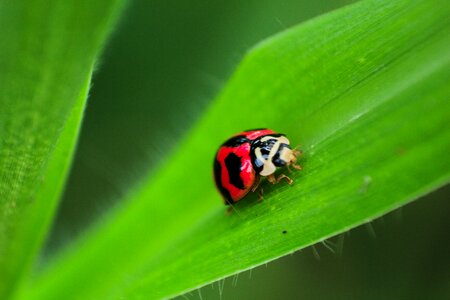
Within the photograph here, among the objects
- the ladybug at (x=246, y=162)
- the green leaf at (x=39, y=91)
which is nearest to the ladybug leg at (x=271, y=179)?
the ladybug at (x=246, y=162)

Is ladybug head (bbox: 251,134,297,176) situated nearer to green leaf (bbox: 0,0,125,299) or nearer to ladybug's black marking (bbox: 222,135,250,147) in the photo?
ladybug's black marking (bbox: 222,135,250,147)

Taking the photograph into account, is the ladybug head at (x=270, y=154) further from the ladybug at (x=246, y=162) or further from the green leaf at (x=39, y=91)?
the green leaf at (x=39, y=91)

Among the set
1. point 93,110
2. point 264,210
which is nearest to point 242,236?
point 264,210

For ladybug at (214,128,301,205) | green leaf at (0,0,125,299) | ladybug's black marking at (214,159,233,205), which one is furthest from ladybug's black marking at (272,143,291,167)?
green leaf at (0,0,125,299)

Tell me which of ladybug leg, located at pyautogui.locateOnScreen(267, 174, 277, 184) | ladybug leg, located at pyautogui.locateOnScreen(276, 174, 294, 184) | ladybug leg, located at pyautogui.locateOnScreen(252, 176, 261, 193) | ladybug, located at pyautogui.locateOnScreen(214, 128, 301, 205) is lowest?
ladybug leg, located at pyautogui.locateOnScreen(276, 174, 294, 184)

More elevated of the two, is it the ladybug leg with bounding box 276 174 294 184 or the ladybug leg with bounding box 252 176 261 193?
the ladybug leg with bounding box 252 176 261 193

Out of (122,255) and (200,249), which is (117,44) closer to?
(122,255)

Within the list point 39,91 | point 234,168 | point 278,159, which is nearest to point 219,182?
point 234,168

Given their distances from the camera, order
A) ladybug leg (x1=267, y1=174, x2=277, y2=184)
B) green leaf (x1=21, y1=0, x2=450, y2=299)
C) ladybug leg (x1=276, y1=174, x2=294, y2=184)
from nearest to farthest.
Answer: green leaf (x1=21, y1=0, x2=450, y2=299), ladybug leg (x1=276, y1=174, x2=294, y2=184), ladybug leg (x1=267, y1=174, x2=277, y2=184)

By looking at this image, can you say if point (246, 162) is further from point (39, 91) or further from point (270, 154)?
point (39, 91)
